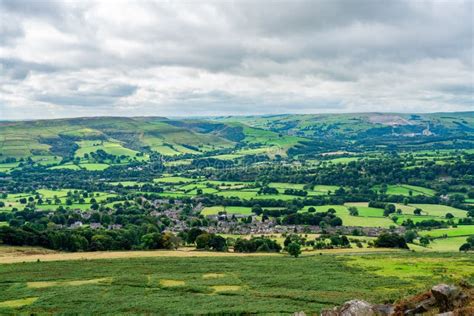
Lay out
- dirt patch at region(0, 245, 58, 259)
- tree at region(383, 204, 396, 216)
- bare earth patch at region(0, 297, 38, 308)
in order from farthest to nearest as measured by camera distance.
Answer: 1. tree at region(383, 204, 396, 216)
2. dirt patch at region(0, 245, 58, 259)
3. bare earth patch at region(0, 297, 38, 308)

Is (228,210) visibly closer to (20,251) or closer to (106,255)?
(106,255)

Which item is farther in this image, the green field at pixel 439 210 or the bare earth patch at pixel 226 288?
the green field at pixel 439 210

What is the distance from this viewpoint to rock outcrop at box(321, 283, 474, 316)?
33906mm

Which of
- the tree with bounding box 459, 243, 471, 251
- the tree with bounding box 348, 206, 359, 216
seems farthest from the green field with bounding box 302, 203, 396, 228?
the tree with bounding box 459, 243, 471, 251

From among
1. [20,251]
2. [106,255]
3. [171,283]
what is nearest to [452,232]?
[171,283]

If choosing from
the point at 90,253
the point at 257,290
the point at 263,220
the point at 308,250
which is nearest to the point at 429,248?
the point at 308,250

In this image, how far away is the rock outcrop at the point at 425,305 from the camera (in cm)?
3391

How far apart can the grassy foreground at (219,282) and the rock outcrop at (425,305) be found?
1533 centimetres

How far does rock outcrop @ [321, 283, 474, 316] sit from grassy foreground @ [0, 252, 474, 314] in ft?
50.3

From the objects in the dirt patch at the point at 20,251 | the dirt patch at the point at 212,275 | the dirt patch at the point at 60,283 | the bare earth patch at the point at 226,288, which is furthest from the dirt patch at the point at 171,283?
the dirt patch at the point at 20,251

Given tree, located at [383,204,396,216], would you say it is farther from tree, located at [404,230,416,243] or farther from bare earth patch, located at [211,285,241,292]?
bare earth patch, located at [211,285,241,292]

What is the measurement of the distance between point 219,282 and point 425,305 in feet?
142

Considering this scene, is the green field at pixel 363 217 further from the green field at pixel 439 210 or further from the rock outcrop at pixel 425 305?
the rock outcrop at pixel 425 305

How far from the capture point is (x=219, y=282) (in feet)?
239
